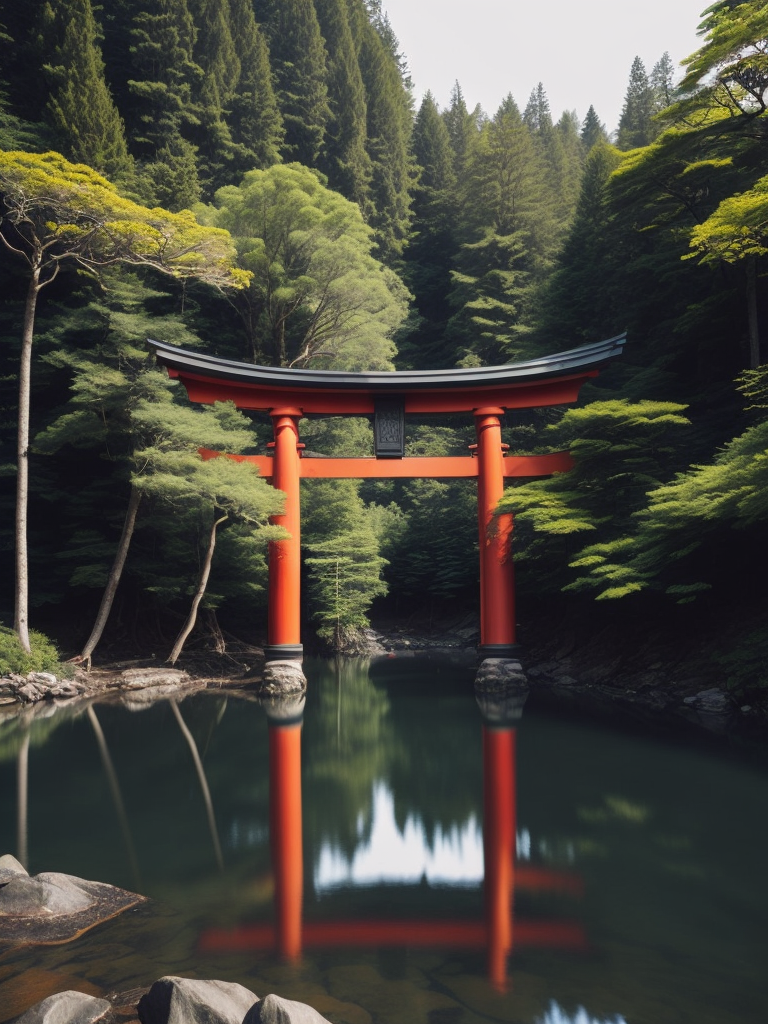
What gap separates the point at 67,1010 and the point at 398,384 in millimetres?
12270

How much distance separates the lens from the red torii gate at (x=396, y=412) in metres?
14.0

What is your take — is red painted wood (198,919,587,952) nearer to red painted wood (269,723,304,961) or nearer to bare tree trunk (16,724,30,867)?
red painted wood (269,723,304,961)

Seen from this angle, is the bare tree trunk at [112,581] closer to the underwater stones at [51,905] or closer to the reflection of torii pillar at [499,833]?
the reflection of torii pillar at [499,833]

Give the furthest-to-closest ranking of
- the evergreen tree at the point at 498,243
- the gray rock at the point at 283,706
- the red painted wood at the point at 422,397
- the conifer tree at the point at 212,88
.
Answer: the evergreen tree at the point at 498,243 < the conifer tree at the point at 212,88 < the red painted wood at the point at 422,397 < the gray rock at the point at 283,706

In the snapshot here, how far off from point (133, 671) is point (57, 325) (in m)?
8.23

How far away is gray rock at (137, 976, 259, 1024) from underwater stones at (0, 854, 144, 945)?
113 cm

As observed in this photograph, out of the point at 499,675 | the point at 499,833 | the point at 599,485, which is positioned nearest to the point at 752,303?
the point at 599,485

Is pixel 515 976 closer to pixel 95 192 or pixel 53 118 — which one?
pixel 95 192

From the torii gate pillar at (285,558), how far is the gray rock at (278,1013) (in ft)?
35.7

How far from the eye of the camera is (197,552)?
1705 cm

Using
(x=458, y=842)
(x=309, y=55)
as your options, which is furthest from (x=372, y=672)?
(x=309, y=55)

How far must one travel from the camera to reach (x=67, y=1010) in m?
3.20

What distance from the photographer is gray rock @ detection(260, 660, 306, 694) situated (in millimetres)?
13602

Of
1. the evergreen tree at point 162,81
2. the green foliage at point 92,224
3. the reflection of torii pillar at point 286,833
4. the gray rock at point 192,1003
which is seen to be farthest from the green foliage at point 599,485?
the evergreen tree at point 162,81
